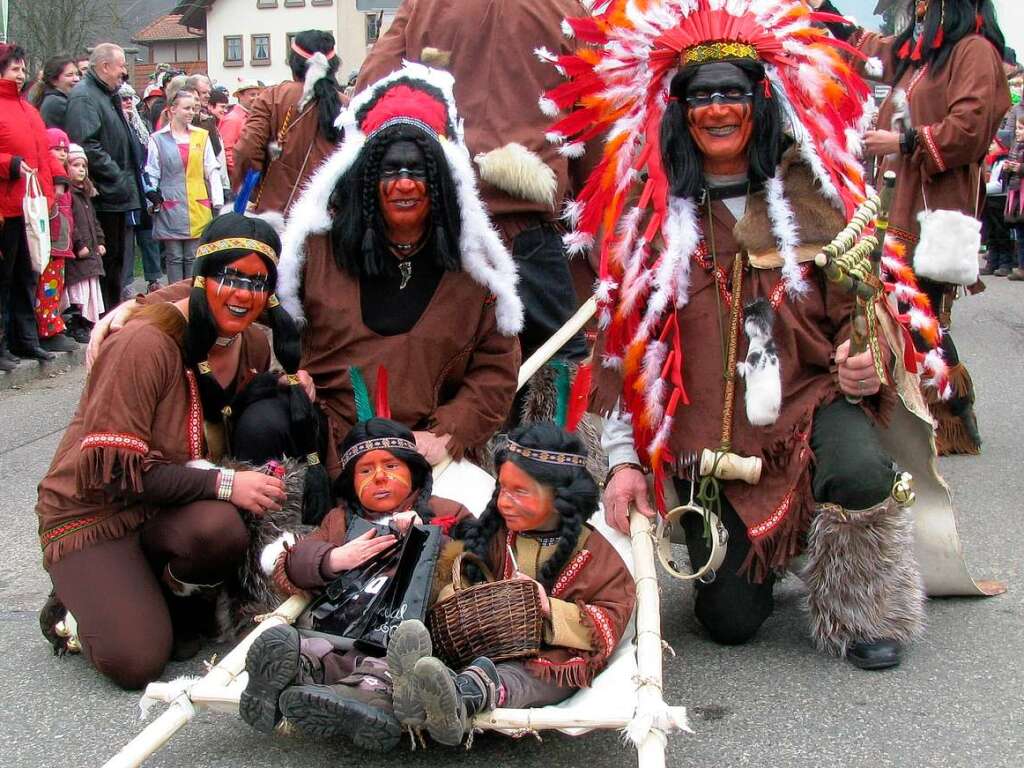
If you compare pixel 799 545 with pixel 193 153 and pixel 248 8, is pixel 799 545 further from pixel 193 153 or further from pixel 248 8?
pixel 248 8

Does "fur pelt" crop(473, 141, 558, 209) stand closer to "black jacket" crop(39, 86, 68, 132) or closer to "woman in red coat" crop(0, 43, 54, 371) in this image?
"woman in red coat" crop(0, 43, 54, 371)

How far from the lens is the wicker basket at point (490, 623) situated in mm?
2639

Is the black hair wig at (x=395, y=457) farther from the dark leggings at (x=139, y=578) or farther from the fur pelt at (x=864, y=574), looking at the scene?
the fur pelt at (x=864, y=574)

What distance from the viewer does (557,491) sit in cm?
289

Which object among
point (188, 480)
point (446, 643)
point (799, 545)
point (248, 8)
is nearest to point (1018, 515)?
point (799, 545)

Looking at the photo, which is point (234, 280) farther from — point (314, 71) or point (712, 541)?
point (314, 71)

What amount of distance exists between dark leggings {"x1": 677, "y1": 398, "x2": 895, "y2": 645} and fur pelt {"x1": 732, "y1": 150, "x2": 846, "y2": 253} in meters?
0.46

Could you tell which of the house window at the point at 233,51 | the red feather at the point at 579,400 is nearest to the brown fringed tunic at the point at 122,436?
the red feather at the point at 579,400

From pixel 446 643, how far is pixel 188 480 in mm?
919

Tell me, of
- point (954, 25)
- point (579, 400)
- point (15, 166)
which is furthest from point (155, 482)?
point (15, 166)

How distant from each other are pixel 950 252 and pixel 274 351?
3.05m

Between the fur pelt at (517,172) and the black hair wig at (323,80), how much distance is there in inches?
76.2

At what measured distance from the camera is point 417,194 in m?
3.61

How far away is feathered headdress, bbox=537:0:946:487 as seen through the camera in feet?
10.5
